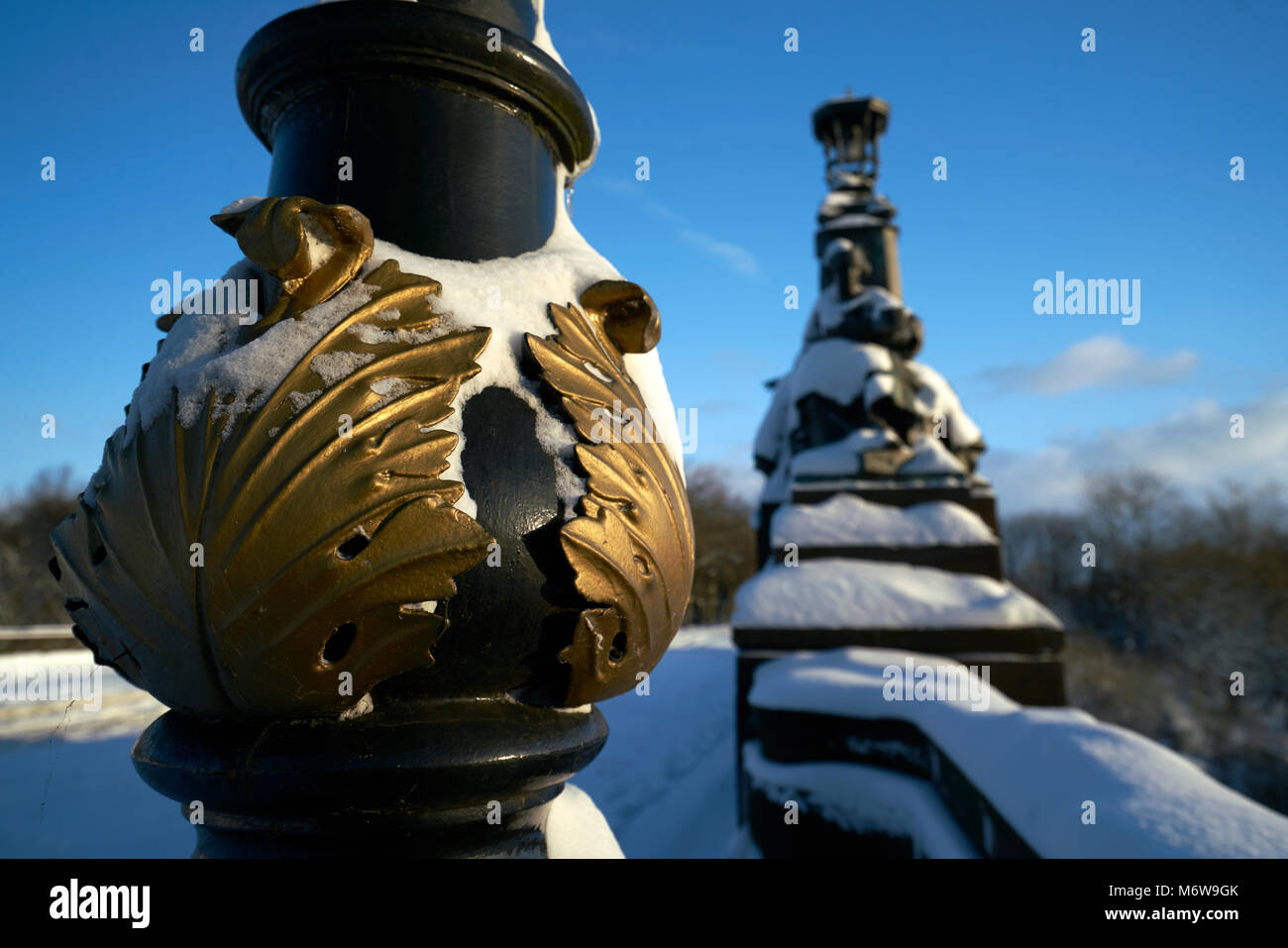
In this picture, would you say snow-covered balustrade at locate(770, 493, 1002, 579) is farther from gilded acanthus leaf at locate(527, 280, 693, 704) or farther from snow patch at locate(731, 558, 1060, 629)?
gilded acanthus leaf at locate(527, 280, 693, 704)

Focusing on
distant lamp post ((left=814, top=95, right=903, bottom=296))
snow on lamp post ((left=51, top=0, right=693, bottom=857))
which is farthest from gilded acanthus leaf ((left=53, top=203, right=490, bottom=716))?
distant lamp post ((left=814, top=95, right=903, bottom=296))

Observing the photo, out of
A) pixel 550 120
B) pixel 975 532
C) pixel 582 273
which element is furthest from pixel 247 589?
pixel 975 532

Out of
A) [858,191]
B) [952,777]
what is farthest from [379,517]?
[858,191]

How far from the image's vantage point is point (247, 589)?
931 mm

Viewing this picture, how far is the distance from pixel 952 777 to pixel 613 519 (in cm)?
359

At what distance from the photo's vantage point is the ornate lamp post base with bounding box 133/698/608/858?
0.95 metres

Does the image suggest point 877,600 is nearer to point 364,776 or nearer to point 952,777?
point 952,777

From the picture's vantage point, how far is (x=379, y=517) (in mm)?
951

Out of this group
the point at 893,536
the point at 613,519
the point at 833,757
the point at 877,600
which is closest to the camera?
the point at 613,519

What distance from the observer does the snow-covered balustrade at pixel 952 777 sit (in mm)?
1997

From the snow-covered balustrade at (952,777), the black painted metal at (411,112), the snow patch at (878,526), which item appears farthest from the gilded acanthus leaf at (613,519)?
the snow patch at (878,526)

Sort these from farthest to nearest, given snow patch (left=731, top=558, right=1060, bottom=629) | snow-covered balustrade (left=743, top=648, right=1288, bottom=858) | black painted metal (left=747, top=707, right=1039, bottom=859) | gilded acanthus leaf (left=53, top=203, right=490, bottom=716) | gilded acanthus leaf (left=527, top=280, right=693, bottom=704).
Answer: snow patch (left=731, top=558, right=1060, bottom=629)
black painted metal (left=747, top=707, right=1039, bottom=859)
snow-covered balustrade (left=743, top=648, right=1288, bottom=858)
gilded acanthus leaf (left=527, top=280, right=693, bottom=704)
gilded acanthus leaf (left=53, top=203, right=490, bottom=716)
